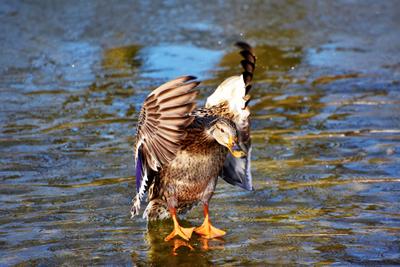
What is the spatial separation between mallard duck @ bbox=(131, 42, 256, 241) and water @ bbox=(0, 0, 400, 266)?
0.66 feet

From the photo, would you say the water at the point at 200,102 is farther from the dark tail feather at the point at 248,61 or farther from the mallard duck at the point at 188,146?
the dark tail feather at the point at 248,61

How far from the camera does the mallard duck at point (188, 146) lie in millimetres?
5191

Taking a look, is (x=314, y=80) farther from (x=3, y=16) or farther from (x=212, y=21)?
(x=3, y=16)

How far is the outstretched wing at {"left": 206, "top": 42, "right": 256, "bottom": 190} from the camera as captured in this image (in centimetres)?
587

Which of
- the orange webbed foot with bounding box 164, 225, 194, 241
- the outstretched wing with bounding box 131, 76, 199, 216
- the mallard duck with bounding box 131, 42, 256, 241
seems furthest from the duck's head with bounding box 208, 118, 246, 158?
the orange webbed foot with bounding box 164, 225, 194, 241

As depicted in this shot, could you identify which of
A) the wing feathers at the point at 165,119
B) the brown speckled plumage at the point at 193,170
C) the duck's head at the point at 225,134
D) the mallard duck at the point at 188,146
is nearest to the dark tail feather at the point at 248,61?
the mallard duck at the point at 188,146

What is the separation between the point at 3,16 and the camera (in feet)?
40.1

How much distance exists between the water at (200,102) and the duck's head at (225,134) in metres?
0.62

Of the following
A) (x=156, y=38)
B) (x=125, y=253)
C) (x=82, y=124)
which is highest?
(x=156, y=38)

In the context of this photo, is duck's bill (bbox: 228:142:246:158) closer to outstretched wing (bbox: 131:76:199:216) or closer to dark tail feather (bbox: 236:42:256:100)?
outstretched wing (bbox: 131:76:199:216)

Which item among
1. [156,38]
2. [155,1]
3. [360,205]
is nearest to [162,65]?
[156,38]

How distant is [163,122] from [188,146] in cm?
40

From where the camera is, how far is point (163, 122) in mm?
5238

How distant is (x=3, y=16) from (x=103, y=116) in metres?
4.34
